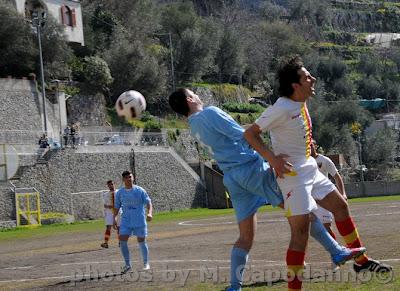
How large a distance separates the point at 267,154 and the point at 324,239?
71.5 inches

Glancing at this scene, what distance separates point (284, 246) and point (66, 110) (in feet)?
152

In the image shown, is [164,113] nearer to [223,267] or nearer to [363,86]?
[223,267]

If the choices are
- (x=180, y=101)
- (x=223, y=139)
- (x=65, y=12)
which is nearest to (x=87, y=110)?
(x=65, y=12)

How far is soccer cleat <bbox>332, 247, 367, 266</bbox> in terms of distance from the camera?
8250 mm

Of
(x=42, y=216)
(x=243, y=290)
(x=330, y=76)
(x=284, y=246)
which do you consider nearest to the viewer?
(x=243, y=290)

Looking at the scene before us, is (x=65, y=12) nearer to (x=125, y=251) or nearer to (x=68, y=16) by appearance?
(x=68, y=16)

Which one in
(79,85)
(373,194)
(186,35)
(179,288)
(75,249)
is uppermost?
(186,35)

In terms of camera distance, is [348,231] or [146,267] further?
[146,267]

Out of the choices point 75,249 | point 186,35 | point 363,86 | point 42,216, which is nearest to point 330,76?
point 363,86

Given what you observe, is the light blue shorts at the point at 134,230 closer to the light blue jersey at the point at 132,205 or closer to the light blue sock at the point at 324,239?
the light blue jersey at the point at 132,205

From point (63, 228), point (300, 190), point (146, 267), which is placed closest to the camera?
point (300, 190)

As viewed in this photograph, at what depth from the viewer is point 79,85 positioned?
6475 cm

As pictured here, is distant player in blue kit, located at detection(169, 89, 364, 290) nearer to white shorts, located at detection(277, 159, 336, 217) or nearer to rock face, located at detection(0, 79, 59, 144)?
white shorts, located at detection(277, 159, 336, 217)

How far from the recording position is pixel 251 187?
8203 millimetres
